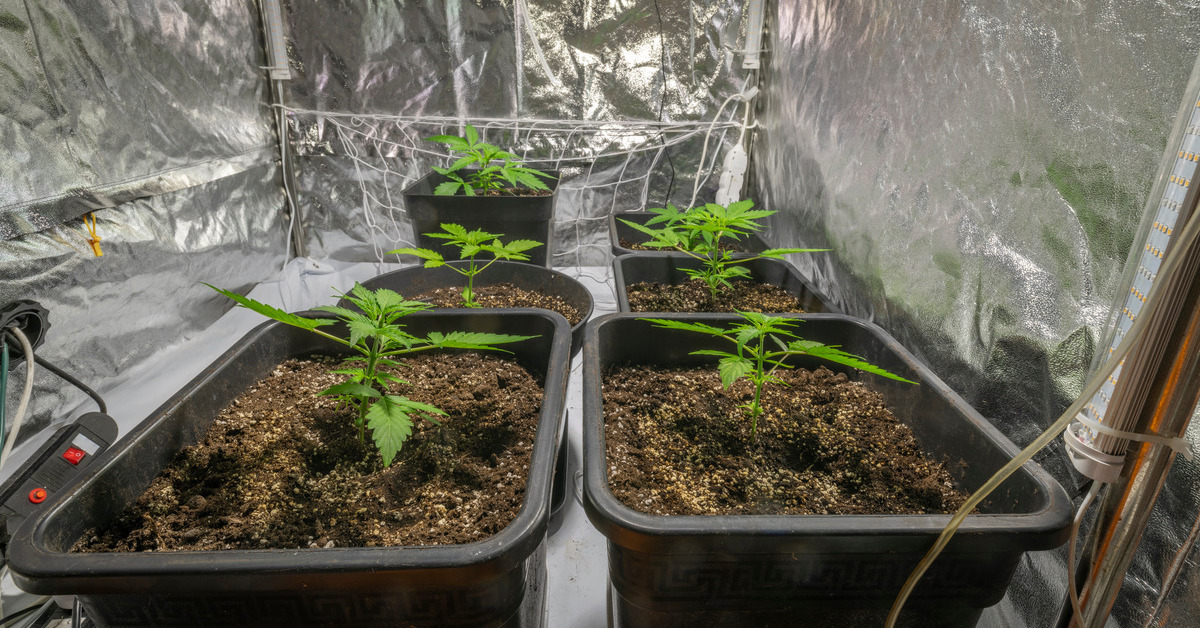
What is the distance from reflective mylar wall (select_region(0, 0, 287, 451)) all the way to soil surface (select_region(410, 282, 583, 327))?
0.64m

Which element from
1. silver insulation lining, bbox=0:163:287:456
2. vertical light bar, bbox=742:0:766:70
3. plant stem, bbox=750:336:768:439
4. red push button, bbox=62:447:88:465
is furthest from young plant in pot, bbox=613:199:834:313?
silver insulation lining, bbox=0:163:287:456

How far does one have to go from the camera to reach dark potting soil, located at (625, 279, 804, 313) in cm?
123

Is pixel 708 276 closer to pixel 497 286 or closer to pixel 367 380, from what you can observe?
pixel 497 286

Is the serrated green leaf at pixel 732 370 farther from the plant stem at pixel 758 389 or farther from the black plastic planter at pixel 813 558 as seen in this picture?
the black plastic planter at pixel 813 558

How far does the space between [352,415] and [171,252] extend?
103 cm

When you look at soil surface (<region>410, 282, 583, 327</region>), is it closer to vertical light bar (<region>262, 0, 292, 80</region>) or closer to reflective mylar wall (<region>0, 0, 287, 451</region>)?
reflective mylar wall (<region>0, 0, 287, 451</region>)

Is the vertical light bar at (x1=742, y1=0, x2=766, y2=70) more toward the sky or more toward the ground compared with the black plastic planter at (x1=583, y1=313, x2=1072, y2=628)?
more toward the sky

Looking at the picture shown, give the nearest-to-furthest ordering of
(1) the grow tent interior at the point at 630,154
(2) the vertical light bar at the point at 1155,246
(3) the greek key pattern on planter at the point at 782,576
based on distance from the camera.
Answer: (2) the vertical light bar at the point at 1155,246 → (3) the greek key pattern on planter at the point at 782,576 → (1) the grow tent interior at the point at 630,154

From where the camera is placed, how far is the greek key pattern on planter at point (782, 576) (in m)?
0.50

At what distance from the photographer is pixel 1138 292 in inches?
17.7

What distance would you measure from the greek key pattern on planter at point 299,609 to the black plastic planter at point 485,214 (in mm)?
1135

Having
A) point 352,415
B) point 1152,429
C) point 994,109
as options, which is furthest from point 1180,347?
point 352,415

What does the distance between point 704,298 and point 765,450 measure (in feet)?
1.90

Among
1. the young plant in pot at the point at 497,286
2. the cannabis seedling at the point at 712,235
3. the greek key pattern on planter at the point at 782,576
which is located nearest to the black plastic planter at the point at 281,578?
the greek key pattern on planter at the point at 782,576
